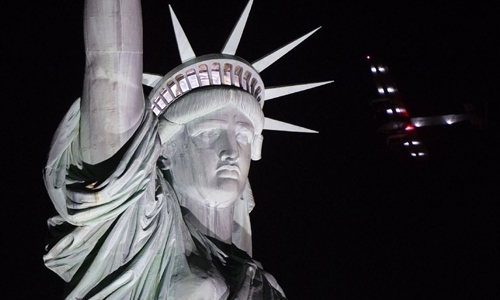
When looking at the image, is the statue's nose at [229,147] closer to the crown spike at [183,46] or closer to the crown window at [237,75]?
the crown window at [237,75]

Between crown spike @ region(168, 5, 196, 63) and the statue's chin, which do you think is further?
crown spike @ region(168, 5, 196, 63)

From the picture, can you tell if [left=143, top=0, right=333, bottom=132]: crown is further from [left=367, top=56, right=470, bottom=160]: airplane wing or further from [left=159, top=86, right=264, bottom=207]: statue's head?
[left=367, top=56, right=470, bottom=160]: airplane wing

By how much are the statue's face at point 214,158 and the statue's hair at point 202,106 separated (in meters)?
0.05

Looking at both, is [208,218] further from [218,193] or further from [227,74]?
[227,74]

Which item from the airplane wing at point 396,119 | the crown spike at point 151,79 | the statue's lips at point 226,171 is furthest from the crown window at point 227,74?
the airplane wing at point 396,119

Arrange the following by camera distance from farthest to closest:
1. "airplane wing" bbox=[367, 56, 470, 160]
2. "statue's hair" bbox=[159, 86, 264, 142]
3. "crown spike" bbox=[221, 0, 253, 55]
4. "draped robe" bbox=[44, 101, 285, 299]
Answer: "airplane wing" bbox=[367, 56, 470, 160], "crown spike" bbox=[221, 0, 253, 55], "statue's hair" bbox=[159, 86, 264, 142], "draped robe" bbox=[44, 101, 285, 299]

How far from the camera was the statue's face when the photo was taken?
8.80m

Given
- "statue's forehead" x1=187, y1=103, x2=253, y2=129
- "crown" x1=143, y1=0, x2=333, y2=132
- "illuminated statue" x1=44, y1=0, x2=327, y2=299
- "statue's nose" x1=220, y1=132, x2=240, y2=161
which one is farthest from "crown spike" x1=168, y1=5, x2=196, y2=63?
"illuminated statue" x1=44, y1=0, x2=327, y2=299

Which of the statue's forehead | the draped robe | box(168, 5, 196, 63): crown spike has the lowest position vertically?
the draped robe

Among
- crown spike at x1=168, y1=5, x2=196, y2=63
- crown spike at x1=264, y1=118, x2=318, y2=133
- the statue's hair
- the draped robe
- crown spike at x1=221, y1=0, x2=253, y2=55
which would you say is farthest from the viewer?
crown spike at x1=264, y1=118, x2=318, y2=133

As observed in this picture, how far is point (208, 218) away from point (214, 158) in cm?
48

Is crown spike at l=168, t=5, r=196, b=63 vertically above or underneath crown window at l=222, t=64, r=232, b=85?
above

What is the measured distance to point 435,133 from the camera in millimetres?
17266

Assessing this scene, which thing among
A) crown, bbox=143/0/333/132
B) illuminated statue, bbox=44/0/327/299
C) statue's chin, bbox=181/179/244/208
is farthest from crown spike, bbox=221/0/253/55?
statue's chin, bbox=181/179/244/208
